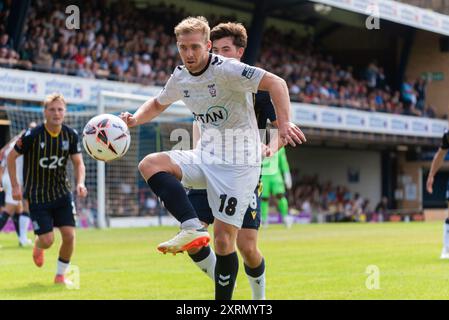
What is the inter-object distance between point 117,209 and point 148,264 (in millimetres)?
15187

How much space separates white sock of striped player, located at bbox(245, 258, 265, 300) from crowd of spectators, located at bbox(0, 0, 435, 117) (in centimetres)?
1774

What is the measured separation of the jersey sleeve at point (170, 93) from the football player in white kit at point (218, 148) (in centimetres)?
2

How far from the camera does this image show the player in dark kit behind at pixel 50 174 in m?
10.3

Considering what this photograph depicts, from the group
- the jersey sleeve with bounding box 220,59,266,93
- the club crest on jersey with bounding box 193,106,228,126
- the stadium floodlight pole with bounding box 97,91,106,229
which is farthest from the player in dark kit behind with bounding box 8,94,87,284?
the stadium floodlight pole with bounding box 97,91,106,229

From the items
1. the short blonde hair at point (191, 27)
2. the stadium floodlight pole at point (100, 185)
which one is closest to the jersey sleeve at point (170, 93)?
the short blonde hair at point (191, 27)

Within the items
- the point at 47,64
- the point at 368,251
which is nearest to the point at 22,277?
the point at 368,251

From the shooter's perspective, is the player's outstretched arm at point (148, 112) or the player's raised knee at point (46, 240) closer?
the player's outstretched arm at point (148, 112)

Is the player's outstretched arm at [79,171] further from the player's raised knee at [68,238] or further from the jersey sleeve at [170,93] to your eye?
the jersey sleeve at [170,93]

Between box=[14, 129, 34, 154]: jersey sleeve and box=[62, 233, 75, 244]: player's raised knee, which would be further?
box=[14, 129, 34, 154]: jersey sleeve

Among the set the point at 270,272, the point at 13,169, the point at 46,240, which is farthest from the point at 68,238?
the point at 270,272

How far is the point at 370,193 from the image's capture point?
4694 cm

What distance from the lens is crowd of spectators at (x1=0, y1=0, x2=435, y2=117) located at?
2659cm

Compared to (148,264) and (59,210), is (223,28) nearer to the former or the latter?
(59,210)

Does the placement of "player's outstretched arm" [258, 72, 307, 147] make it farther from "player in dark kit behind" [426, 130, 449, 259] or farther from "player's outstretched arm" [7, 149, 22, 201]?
"player in dark kit behind" [426, 130, 449, 259]
